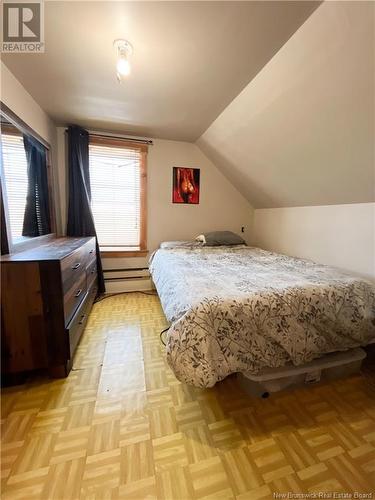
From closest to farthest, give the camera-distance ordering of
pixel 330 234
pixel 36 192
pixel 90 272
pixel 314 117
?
1. pixel 314 117
2. pixel 36 192
3. pixel 330 234
4. pixel 90 272

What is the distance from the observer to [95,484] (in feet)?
3.20

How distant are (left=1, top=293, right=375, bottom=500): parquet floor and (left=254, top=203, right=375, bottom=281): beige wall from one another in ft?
3.39

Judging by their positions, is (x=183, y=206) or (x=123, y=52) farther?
(x=183, y=206)

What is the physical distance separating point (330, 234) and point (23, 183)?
2999 millimetres

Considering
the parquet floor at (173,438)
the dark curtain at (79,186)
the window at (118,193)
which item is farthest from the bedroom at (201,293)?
the window at (118,193)

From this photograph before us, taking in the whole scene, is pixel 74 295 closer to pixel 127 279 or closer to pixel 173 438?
pixel 173 438

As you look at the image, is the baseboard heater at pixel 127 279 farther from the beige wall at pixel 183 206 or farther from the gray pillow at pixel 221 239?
the gray pillow at pixel 221 239

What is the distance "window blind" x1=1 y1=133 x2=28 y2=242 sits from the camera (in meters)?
1.62

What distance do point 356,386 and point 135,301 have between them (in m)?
2.38

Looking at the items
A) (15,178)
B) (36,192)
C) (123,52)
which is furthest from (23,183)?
(123,52)

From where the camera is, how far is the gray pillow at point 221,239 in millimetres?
3244

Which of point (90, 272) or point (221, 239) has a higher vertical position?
point (221, 239)

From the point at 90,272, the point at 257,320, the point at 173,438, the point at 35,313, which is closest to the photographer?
the point at 173,438

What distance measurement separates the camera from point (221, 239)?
330cm
